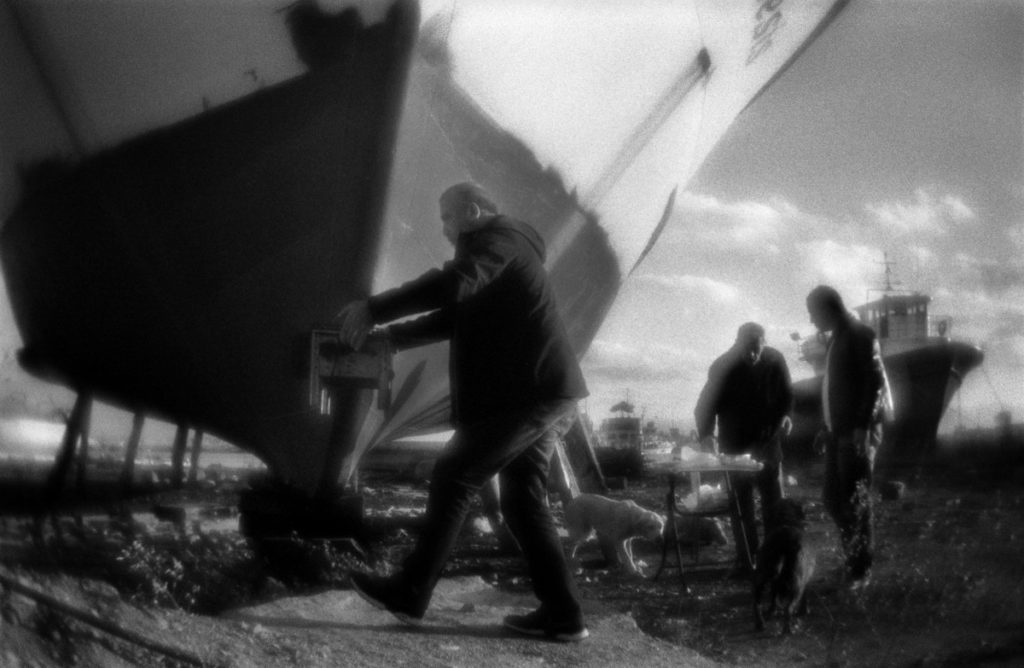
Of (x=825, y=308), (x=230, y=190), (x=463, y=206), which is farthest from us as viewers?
(x=825, y=308)

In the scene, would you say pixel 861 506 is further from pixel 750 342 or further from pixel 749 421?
pixel 750 342

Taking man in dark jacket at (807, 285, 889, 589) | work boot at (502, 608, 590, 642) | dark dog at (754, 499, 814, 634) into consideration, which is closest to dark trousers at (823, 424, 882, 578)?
man in dark jacket at (807, 285, 889, 589)

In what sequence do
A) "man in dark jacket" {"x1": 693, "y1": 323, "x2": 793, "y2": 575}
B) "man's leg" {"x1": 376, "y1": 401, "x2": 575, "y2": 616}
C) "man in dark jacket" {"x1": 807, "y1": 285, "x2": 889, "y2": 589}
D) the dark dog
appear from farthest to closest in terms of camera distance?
"man in dark jacket" {"x1": 693, "y1": 323, "x2": 793, "y2": 575} → "man in dark jacket" {"x1": 807, "y1": 285, "x2": 889, "y2": 589} → the dark dog → "man's leg" {"x1": 376, "y1": 401, "x2": 575, "y2": 616}

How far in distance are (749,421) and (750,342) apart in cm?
39

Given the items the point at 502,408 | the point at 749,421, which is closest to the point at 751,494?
the point at 749,421

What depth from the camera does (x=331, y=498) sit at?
1905 mm

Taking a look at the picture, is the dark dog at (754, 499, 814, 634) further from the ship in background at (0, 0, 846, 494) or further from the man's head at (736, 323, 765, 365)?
the ship in background at (0, 0, 846, 494)

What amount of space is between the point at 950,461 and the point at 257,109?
85.8 inches

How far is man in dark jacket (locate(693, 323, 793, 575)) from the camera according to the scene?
100 inches

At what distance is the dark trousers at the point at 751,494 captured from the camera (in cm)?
261

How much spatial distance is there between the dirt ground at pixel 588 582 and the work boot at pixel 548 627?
0.08 metres

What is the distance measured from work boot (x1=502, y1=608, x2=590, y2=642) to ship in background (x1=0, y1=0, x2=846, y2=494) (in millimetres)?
548

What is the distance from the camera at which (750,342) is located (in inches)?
93.6

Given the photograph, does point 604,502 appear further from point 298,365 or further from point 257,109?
point 257,109
